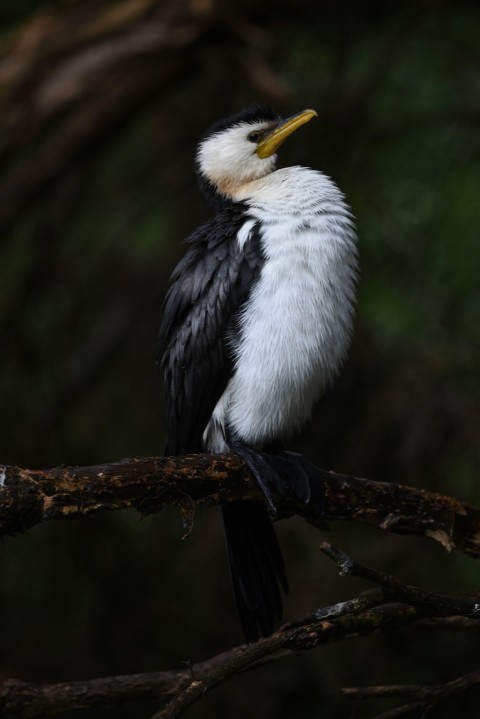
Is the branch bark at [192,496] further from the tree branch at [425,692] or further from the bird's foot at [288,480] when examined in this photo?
the tree branch at [425,692]

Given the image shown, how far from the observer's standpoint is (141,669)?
430 centimetres

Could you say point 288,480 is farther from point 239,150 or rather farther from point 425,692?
point 239,150

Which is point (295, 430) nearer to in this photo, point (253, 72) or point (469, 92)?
point (253, 72)

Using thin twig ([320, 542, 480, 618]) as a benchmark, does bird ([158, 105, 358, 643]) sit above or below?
above

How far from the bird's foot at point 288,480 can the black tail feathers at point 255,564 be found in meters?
0.27

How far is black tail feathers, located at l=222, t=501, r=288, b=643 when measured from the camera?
3.05 m

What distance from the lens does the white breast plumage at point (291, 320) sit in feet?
9.94

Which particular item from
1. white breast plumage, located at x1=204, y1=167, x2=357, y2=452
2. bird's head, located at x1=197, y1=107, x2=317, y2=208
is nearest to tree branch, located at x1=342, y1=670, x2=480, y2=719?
white breast plumage, located at x1=204, y1=167, x2=357, y2=452

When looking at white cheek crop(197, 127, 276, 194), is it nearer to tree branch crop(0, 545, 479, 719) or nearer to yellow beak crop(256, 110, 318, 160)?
yellow beak crop(256, 110, 318, 160)

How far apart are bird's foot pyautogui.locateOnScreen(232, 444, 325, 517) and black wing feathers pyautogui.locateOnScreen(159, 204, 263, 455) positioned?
0.81ft

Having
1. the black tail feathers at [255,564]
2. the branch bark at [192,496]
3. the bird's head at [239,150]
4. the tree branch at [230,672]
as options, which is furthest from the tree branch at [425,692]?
the bird's head at [239,150]

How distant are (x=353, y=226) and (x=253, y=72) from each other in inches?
55.0

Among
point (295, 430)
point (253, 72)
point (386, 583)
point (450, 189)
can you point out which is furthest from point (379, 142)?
point (386, 583)

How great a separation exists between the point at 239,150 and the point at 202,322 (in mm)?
853
